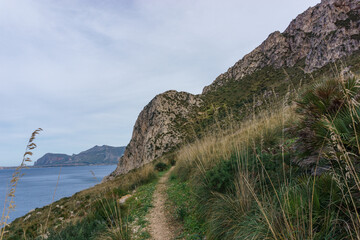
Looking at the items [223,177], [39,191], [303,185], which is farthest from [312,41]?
[39,191]

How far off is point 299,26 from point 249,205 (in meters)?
86.9

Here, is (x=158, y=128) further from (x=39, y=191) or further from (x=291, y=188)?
(x=291, y=188)

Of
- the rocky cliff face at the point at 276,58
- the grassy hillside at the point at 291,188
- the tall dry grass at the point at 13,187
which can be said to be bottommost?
the grassy hillside at the point at 291,188

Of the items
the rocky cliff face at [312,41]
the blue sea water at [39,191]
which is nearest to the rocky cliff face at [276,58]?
the rocky cliff face at [312,41]

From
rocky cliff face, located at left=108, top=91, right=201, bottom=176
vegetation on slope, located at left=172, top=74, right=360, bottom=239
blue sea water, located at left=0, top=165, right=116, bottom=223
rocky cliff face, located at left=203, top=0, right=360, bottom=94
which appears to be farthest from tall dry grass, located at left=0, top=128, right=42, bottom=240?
rocky cliff face, located at left=203, top=0, right=360, bottom=94

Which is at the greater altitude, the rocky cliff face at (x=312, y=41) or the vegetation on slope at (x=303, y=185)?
the rocky cliff face at (x=312, y=41)

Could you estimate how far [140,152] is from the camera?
44.5m

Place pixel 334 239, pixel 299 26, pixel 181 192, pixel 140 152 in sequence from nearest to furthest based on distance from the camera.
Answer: pixel 334 239 → pixel 181 192 → pixel 140 152 → pixel 299 26

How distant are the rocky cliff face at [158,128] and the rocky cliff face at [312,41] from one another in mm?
30864

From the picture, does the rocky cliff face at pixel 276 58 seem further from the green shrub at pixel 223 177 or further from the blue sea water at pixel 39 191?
the green shrub at pixel 223 177

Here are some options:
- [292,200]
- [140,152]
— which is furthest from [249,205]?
[140,152]

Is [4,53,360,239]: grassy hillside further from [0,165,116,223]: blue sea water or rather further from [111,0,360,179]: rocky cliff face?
[111,0,360,179]: rocky cliff face

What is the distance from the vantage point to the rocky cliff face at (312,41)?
157ft

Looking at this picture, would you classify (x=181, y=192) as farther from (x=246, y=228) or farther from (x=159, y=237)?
(x=246, y=228)
